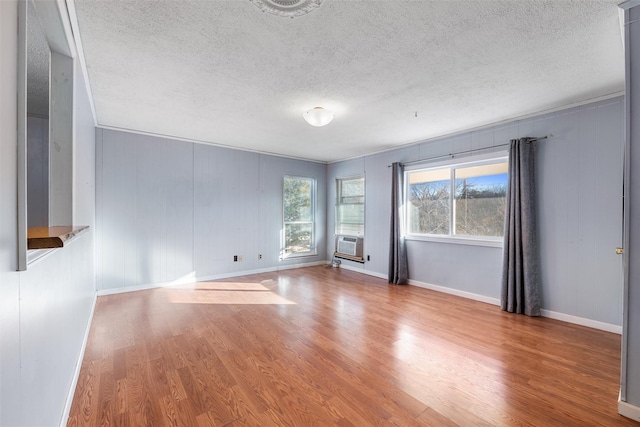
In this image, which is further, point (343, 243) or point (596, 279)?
point (343, 243)

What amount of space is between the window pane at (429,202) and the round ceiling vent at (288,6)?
3.38 m

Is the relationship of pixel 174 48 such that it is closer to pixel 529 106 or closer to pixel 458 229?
pixel 529 106

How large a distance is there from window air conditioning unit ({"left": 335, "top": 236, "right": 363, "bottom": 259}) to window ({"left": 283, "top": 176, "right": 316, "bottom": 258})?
60 centimetres

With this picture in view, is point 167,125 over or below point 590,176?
over

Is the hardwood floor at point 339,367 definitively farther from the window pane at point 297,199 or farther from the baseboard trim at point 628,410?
the window pane at point 297,199

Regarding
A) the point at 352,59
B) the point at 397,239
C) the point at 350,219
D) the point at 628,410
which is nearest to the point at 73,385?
the point at 352,59

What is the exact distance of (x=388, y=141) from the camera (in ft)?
15.2

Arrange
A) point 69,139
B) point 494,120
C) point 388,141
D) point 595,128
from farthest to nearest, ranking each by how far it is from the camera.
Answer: point 388,141 < point 494,120 < point 595,128 < point 69,139

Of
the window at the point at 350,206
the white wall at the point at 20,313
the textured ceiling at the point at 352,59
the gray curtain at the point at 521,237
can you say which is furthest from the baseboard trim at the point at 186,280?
the gray curtain at the point at 521,237

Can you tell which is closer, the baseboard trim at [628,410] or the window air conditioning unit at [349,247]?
the baseboard trim at [628,410]

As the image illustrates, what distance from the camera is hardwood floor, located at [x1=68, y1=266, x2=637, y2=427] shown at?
66.1 inches

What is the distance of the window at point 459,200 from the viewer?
3744mm

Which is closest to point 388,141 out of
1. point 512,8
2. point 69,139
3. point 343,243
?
point 343,243

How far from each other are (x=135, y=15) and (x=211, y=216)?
351 centimetres
